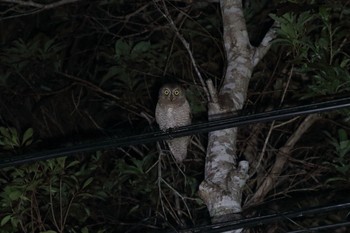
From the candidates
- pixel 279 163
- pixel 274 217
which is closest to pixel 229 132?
pixel 274 217

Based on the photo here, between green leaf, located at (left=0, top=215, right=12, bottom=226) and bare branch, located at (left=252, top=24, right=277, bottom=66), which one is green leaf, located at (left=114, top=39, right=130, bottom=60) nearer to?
bare branch, located at (left=252, top=24, right=277, bottom=66)

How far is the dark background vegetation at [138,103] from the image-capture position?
4.23 m

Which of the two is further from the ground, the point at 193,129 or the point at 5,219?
the point at 193,129

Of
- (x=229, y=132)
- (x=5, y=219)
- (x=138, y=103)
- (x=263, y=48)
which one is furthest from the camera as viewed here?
(x=138, y=103)

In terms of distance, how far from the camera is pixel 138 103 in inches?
215

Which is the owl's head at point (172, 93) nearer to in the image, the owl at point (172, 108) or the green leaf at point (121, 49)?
the owl at point (172, 108)

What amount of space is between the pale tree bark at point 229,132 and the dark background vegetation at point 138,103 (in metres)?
0.26

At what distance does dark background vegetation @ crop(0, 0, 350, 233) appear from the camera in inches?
166

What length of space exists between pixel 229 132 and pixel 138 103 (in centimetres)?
181

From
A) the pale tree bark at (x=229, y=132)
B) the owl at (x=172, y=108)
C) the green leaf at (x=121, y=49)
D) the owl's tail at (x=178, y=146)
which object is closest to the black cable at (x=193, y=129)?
the pale tree bark at (x=229, y=132)

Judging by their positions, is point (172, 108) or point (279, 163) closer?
point (172, 108)

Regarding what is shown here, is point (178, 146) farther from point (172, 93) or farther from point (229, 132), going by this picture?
point (229, 132)

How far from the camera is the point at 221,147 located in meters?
3.70

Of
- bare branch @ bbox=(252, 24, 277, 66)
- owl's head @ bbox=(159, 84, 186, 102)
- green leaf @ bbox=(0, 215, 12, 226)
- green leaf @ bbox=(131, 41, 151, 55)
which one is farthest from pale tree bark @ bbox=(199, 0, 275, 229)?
green leaf @ bbox=(0, 215, 12, 226)
